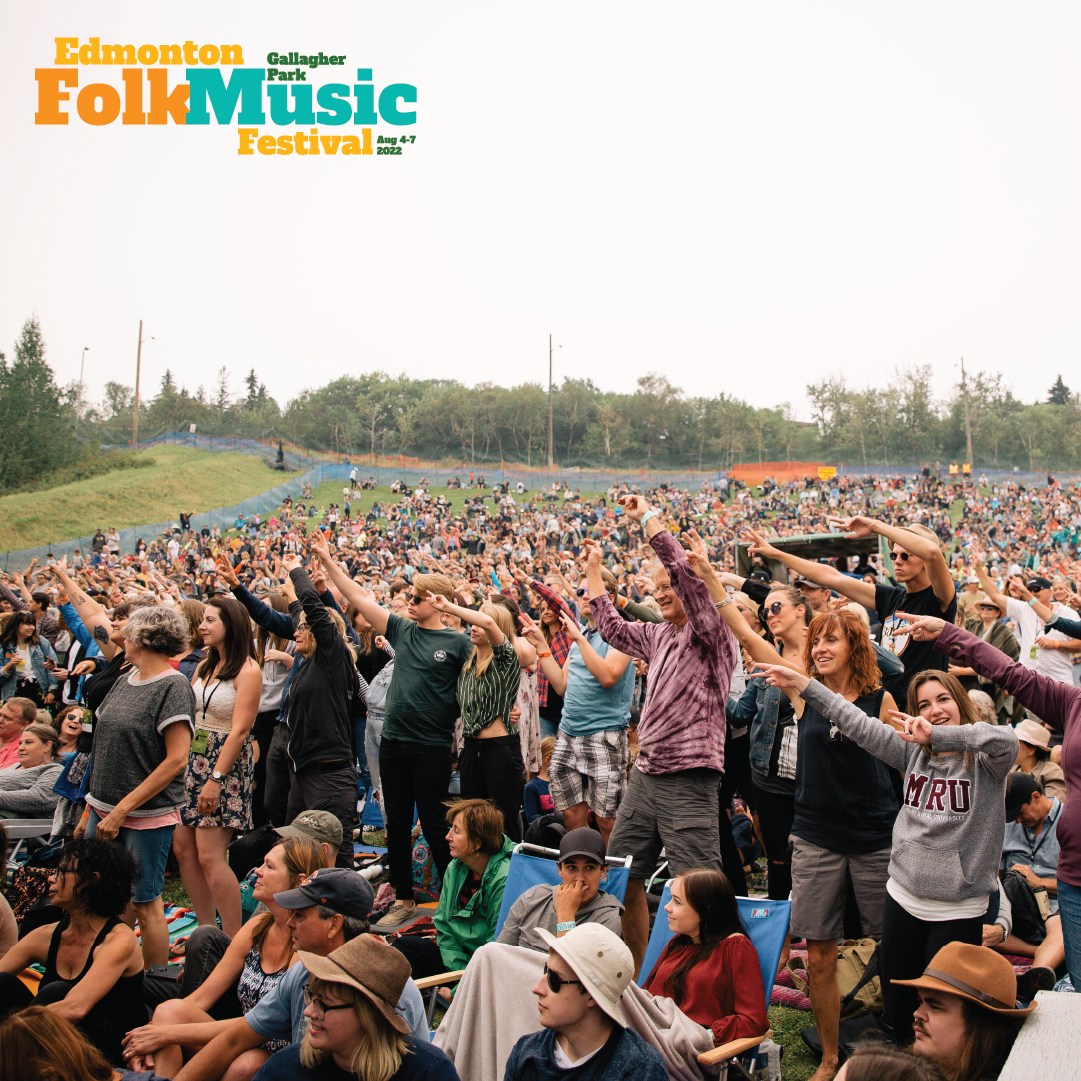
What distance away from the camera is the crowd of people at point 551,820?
2.78 meters

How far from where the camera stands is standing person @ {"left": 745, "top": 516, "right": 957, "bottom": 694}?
4.14 meters

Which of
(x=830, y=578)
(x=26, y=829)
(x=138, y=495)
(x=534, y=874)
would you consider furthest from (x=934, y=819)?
(x=138, y=495)

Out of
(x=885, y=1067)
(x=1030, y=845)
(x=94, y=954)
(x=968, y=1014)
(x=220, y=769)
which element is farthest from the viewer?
(x=220, y=769)

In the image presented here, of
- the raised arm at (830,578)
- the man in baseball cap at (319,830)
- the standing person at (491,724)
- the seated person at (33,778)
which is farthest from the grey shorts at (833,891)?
the seated person at (33,778)

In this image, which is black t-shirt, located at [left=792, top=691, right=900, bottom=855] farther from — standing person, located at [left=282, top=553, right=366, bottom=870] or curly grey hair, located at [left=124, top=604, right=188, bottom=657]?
curly grey hair, located at [left=124, top=604, right=188, bottom=657]

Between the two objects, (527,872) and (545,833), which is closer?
(527,872)

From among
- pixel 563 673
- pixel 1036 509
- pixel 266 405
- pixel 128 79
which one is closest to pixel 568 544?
pixel 128 79

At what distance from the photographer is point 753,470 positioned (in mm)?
51156

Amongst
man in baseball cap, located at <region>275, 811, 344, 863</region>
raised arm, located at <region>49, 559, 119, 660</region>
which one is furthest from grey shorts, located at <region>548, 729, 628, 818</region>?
raised arm, located at <region>49, 559, 119, 660</region>

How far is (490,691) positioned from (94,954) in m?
2.37

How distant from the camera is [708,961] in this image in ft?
11.5

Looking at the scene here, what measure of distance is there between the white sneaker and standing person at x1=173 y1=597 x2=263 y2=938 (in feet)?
2.79

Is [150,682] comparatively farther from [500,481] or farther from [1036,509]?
[500,481]

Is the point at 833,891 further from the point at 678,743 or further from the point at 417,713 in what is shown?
the point at 417,713
